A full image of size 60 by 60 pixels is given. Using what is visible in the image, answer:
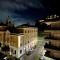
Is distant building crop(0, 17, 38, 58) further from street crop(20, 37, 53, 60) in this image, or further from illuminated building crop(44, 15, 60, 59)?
illuminated building crop(44, 15, 60, 59)

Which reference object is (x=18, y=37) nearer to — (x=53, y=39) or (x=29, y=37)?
(x=29, y=37)

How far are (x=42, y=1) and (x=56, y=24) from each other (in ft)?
1.68

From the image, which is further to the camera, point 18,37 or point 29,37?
point 29,37

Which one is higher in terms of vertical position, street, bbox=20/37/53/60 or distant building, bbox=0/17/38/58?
distant building, bbox=0/17/38/58

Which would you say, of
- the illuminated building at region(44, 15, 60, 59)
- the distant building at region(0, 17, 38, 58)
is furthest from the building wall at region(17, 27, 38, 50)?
the illuminated building at region(44, 15, 60, 59)

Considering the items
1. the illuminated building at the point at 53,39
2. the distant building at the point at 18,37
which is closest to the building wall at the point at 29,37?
the distant building at the point at 18,37

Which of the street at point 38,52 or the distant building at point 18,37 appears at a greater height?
the distant building at point 18,37

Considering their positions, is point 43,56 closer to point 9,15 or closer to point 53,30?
point 53,30

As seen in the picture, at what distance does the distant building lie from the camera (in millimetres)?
2867

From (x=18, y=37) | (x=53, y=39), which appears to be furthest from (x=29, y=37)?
(x=53, y=39)

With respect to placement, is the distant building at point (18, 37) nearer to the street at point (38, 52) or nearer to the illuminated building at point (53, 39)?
the street at point (38, 52)

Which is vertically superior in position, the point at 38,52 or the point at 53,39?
the point at 53,39

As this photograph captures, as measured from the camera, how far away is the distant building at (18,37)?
9.41 ft

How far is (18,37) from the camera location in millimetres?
2854
